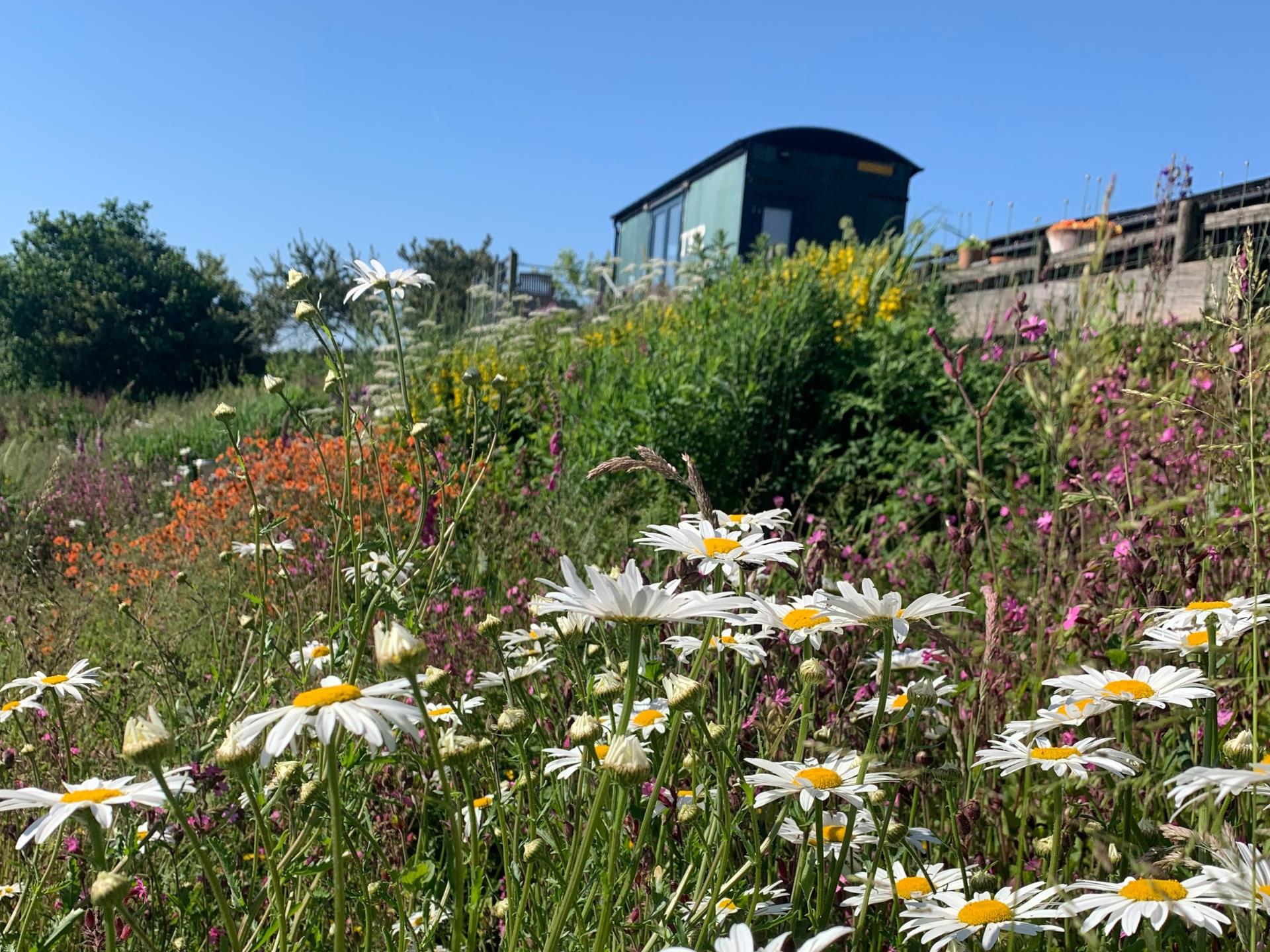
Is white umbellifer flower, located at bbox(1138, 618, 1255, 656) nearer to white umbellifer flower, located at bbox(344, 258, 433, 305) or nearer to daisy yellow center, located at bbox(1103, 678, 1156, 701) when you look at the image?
daisy yellow center, located at bbox(1103, 678, 1156, 701)

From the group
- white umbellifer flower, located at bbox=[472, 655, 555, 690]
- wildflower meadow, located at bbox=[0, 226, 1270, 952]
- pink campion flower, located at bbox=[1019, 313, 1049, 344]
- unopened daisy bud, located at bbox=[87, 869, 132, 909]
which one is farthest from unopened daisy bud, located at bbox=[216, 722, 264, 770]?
pink campion flower, located at bbox=[1019, 313, 1049, 344]

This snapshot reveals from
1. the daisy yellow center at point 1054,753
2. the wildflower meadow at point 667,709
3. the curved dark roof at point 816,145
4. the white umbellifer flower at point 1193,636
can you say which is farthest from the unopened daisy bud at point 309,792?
the curved dark roof at point 816,145

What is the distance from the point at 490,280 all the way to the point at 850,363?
18.5 m

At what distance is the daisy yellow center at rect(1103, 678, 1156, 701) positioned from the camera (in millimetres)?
1217

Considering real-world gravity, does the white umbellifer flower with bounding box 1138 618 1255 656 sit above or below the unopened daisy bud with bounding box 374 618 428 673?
below

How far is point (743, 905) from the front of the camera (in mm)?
1248

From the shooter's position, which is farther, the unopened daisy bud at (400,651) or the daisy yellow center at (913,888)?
the daisy yellow center at (913,888)

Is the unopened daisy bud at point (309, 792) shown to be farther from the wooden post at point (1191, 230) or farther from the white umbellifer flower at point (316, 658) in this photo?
the wooden post at point (1191, 230)

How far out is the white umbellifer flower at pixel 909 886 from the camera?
3.80 feet

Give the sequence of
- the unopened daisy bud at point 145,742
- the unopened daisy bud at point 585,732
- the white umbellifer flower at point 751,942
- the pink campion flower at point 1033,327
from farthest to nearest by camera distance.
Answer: the pink campion flower at point 1033,327 → the unopened daisy bud at point 585,732 → the unopened daisy bud at point 145,742 → the white umbellifer flower at point 751,942

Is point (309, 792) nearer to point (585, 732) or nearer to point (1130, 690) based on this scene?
point (585, 732)

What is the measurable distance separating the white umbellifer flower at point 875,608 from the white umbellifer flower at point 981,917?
306mm

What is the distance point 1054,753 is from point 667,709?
542 millimetres

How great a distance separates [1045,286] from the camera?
805 cm
